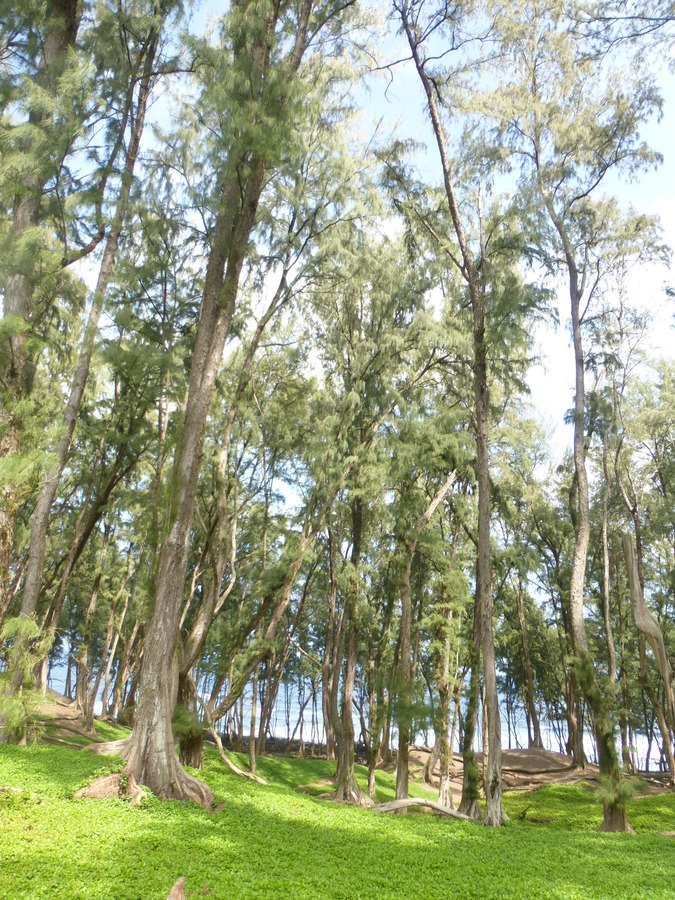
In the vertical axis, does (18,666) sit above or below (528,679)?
below

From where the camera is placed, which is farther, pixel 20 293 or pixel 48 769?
pixel 20 293

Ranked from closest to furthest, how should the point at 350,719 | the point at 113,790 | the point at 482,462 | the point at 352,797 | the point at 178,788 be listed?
the point at 113,790 < the point at 178,788 < the point at 482,462 < the point at 352,797 < the point at 350,719

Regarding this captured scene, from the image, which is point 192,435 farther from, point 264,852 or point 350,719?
point 350,719

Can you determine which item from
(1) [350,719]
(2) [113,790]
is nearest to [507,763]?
(1) [350,719]

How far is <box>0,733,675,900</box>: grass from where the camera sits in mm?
3678

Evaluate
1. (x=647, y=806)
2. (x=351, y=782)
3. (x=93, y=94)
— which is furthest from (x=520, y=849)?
(x=93, y=94)

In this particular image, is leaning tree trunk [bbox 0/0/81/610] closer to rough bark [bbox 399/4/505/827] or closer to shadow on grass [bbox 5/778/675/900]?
shadow on grass [bbox 5/778/675/900]

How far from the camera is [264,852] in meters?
4.84

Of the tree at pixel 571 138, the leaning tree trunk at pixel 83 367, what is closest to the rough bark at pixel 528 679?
the tree at pixel 571 138

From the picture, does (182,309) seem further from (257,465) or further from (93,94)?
(257,465)

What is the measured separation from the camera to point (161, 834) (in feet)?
15.2

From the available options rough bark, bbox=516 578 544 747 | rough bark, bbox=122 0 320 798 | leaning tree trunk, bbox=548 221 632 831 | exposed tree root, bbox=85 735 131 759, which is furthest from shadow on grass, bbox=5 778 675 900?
rough bark, bbox=516 578 544 747

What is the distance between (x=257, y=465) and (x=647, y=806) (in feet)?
44.2

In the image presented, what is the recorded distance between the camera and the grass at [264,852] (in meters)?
3.68
